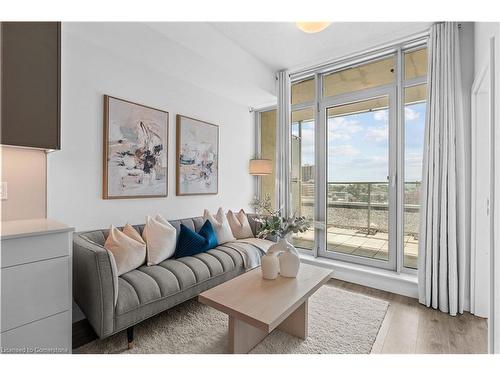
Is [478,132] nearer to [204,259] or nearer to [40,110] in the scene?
[204,259]

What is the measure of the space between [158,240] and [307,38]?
8.75 ft

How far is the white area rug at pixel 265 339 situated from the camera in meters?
1.70

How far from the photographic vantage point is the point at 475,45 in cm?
219

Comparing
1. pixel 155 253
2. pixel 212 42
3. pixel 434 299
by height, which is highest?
pixel 212 42

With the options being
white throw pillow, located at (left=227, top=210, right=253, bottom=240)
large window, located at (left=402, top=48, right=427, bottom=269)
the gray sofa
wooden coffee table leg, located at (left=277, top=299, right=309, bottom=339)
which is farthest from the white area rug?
white throw pillow, located at (left=227, top=210, right=253, bottom=240)

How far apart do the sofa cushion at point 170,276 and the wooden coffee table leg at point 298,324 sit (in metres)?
0.74

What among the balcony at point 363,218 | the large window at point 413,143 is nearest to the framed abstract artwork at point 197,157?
the balcony at point 363,218

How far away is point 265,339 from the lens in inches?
70.6

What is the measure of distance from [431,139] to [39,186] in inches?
133

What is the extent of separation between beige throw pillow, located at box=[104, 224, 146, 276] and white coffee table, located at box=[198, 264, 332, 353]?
74 cm

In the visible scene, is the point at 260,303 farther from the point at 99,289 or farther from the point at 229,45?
the point at 229,45

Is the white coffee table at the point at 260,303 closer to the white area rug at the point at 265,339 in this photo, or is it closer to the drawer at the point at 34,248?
the white area rug at the point at 265,339

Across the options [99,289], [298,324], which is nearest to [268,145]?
[298,324]
